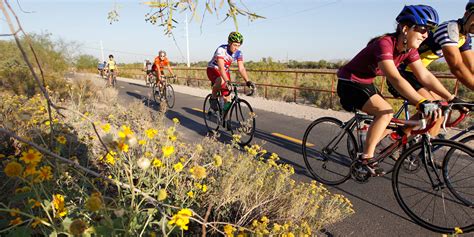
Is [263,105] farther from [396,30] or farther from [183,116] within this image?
[396,30]

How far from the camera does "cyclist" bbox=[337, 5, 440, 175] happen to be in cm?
255

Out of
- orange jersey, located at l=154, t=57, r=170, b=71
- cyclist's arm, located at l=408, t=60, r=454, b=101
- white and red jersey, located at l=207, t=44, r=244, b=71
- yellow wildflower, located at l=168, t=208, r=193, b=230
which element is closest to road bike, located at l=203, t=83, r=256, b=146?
white and red jersey, located at l=207, t=44, r=244, b=71

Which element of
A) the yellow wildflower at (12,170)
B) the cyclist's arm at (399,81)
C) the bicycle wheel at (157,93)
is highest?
the cyclist's arm at (399,81)

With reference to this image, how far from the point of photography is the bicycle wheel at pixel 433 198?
255 cm

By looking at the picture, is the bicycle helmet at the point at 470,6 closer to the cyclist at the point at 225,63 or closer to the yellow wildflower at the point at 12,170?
the cyclist at the point at 225,63

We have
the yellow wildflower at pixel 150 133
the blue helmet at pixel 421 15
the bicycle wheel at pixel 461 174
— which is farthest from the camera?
the bicycle wheel at pixel 461 174

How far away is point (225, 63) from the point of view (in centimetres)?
545

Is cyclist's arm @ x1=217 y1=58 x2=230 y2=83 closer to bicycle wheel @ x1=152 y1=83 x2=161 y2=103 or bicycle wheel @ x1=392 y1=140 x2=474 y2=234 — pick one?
bicycle wheel @ x1=392 y1=140 x2=474 y2=234

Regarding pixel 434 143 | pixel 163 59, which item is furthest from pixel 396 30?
pixel 163 59

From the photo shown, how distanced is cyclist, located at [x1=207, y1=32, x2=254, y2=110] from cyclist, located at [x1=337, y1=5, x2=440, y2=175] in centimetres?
223

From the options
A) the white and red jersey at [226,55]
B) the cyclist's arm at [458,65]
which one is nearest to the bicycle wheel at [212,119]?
the white and red jersey at [226,55]

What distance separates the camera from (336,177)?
3.67 m

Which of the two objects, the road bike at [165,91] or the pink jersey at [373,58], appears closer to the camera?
the pink jersey at [373,58]

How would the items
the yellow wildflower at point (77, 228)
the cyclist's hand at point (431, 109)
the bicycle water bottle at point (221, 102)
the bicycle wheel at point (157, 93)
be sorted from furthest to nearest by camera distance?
the bicycle wheel at point (157, 93)
the bicycle water bottle at point (221, 102)
the cyclist's hand at point (431, 109)
the yellow wildflower at point (77, 228)
